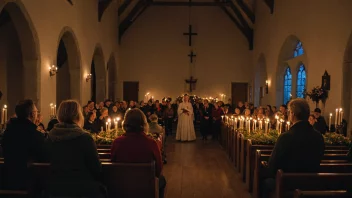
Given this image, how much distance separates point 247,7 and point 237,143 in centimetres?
1166

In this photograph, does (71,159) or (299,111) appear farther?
(299,111)

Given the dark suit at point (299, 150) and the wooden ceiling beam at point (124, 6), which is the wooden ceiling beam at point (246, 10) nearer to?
the wooden ceiling beam at point (124, 6)

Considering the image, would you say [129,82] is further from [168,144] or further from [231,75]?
[168,144]

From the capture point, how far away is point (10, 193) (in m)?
3.31

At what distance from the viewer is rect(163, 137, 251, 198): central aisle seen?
5.75 m

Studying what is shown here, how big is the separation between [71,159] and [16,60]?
10.2m

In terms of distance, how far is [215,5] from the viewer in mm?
17812

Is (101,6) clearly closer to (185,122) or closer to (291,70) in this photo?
(185,122)

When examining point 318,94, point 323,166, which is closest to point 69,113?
point 323,166

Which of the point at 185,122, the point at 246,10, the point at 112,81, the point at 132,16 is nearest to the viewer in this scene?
the point at 185,122

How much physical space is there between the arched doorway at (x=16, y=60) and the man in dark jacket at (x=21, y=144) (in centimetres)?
482

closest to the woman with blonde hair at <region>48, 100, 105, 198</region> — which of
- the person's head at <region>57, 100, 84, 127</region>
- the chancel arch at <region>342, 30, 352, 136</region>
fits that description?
the person's head at <region>57, 100, 84, 127</region>

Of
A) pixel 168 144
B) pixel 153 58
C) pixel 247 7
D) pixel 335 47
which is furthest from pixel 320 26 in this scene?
pixel 153 58

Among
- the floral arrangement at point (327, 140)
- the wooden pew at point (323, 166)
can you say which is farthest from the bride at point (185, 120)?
the wooden pew at point (323, 166)
